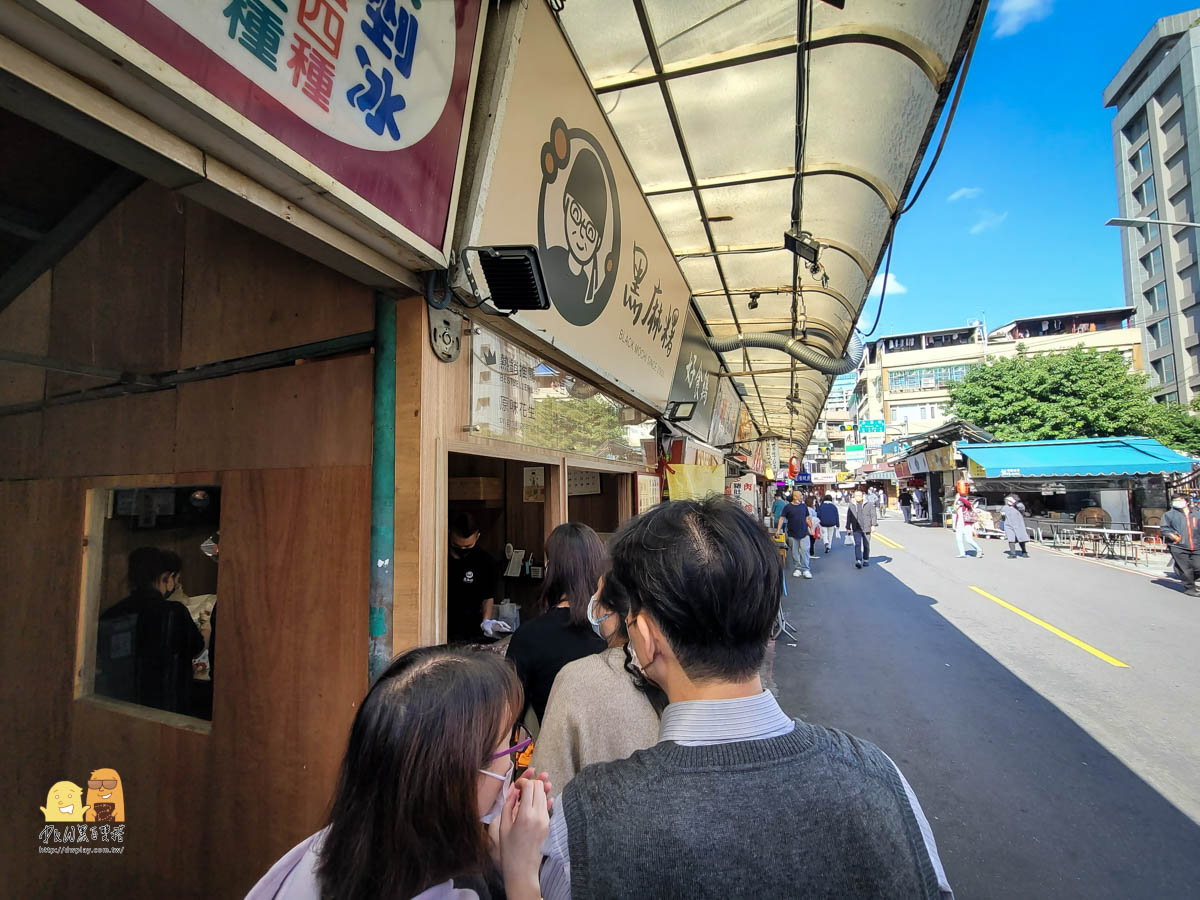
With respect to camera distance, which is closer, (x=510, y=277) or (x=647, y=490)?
(x=510, y=277)

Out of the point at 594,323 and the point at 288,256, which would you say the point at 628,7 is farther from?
the point at 288,256

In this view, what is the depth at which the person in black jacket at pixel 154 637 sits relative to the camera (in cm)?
267

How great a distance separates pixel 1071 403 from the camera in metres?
25.2

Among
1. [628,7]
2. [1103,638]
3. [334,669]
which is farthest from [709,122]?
[1103,638]

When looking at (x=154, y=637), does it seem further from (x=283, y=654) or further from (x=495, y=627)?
(x=495, y=627)

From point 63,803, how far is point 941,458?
29.2 metres

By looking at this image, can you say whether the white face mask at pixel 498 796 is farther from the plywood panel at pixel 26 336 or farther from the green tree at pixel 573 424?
the plywood panel at pixel 26 336

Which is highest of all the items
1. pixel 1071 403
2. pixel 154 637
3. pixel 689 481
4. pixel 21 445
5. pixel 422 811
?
pixel 1071 403

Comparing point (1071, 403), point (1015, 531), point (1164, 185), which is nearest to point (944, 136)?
point (1015, 531)

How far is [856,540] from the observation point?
14.2 meters

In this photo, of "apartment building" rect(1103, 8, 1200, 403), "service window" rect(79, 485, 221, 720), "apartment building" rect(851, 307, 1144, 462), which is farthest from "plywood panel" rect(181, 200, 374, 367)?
"apartment building" rect(1103, 8, 1200, 403)

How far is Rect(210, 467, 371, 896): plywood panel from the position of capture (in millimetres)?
2027

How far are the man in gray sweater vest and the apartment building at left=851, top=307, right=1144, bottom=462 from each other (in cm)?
4267

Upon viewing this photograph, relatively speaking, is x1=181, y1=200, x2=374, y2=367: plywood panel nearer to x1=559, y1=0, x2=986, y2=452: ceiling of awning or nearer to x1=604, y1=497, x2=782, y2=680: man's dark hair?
x1=604, y1=497, x2=782, y2=680: man's dark hair
